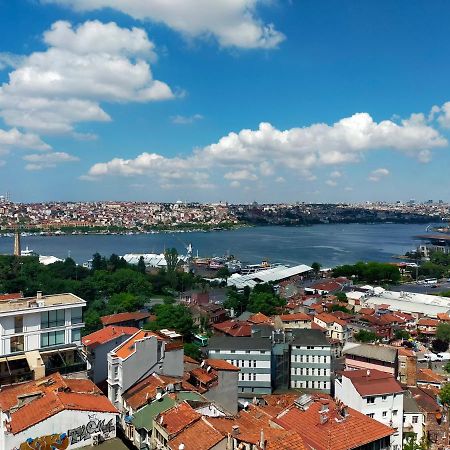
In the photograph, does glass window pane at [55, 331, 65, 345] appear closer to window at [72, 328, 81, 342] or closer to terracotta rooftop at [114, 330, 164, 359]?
window at [72, 328, 81, 342]

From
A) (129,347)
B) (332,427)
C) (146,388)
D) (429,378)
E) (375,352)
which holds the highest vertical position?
(129,347)

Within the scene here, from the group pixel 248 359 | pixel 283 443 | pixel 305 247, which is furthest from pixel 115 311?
pixel 305 247

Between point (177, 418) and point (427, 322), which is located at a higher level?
point (177, 418)

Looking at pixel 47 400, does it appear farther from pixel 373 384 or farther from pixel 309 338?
pixel 309 338

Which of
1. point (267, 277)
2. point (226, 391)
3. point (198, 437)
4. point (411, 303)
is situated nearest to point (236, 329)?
point (226, 391)

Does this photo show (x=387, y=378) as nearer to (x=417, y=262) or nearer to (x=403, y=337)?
(x=403, y=337)

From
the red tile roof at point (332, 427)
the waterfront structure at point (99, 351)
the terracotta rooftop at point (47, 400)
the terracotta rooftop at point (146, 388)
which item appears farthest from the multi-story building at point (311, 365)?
the terracotta rooftop at point (47, 400)

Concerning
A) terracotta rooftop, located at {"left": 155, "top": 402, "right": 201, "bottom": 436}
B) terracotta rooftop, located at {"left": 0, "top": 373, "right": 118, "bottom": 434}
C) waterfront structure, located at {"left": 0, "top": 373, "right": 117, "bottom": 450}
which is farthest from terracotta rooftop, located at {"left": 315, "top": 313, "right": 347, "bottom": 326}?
waterfront structure, located at {"left": 0, "top": 373, "right": 117, "bottom": 450}
